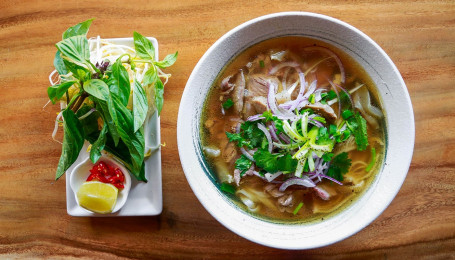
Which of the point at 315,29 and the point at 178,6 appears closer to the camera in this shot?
the point at 315,29

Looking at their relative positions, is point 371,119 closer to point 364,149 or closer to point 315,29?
point 364,149

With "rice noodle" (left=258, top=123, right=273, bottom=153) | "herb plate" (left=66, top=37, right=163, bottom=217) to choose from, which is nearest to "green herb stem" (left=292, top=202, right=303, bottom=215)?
"rice noodle" (left=258, top=123, right=273, bottom=153)

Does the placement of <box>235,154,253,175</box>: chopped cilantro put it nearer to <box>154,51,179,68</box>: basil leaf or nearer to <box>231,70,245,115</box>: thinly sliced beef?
<box>231,70,245,115</box>: thinly sliced beef

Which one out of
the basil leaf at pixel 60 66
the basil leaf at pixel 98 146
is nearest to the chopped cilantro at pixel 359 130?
the basil leaf at pixel 98 146

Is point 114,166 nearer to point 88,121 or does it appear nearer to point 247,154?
point 88,121

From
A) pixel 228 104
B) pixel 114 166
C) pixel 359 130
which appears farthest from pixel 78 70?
pixel 359 130

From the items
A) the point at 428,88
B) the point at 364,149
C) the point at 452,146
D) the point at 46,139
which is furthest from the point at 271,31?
the point at 46,139

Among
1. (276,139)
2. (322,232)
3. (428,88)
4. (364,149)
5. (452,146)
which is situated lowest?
(322,232)
